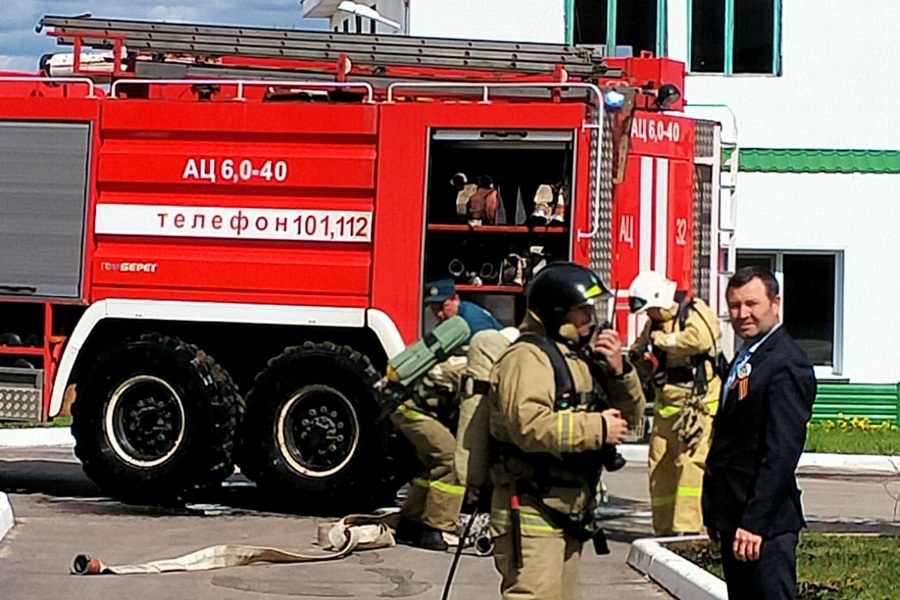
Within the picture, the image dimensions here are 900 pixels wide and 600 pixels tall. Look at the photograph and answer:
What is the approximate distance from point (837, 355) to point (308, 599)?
1346cm

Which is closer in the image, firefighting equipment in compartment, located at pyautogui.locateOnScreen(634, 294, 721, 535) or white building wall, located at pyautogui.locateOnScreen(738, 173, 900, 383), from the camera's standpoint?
firefighting equipment in compartment, located at pyautogui.locateOnScreen(634, 294, 721, 535)

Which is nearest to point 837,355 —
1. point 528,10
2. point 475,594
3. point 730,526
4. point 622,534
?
point 528,10

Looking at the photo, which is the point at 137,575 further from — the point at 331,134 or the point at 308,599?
the point at 331,134

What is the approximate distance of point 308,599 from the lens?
966 cm

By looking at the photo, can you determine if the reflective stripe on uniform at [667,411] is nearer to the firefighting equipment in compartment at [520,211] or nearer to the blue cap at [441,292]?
the blue cap at [441,292]

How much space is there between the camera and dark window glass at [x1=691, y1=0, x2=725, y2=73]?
21.6 m

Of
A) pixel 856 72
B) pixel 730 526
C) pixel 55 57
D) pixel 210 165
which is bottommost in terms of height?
pixel 730 526

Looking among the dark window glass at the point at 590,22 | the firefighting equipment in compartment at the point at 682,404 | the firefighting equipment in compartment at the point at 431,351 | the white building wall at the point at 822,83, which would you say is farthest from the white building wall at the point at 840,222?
the firefighting equipment in compartment at the point at 431,351

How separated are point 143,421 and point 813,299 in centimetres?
1131

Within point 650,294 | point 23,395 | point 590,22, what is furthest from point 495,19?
point 650,294

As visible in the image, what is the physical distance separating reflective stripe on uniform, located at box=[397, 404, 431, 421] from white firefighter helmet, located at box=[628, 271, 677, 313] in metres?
1.51

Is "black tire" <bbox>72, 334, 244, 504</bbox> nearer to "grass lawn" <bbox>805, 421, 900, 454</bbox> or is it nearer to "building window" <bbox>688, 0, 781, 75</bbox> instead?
"grass lawn" <bbox>805, 421, 900, 454</bbox>

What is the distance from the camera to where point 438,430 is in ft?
36.4

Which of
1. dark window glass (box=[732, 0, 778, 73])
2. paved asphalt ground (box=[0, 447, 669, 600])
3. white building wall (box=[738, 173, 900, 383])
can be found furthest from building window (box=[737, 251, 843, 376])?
paved asphalt ground (box=[0, 447, 669, 600])
